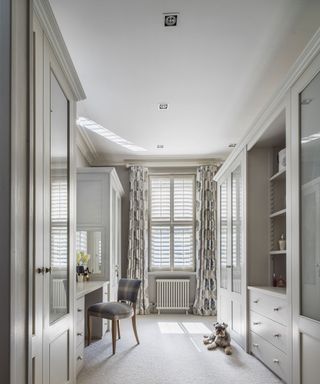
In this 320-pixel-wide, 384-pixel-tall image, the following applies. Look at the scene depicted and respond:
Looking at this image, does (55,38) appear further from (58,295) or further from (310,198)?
(310,198)

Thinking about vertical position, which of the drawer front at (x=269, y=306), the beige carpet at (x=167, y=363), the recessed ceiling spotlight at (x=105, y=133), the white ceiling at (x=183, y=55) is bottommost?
the beige carpet at (x=167, y=363)

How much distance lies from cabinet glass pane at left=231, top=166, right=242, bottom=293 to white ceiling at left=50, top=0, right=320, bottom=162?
2.84 ft

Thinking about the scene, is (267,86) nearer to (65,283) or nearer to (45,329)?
(65,283)

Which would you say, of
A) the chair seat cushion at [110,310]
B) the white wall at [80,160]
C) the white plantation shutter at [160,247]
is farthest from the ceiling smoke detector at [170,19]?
the white plantation shutter at [160,247]

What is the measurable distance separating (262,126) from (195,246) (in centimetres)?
398

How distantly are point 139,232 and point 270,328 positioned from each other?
4018mm

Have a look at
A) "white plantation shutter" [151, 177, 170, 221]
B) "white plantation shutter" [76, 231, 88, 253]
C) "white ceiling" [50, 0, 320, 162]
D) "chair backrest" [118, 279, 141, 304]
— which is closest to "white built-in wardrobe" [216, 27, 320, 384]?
"white ceiling" [50, 0, 320, 162]

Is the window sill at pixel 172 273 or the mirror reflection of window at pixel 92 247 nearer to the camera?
the mirror reflection of window at pixel 92 247

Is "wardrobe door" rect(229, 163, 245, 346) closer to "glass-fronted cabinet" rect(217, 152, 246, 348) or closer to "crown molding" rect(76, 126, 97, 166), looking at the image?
"glass-fronted cabinet" rect(217, 152, 246, 348)

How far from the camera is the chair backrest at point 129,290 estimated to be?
520 centimetres

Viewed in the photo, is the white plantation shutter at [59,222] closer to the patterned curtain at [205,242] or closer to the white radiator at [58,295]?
the white radiator at [58,295]

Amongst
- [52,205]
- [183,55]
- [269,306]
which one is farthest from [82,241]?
[52,205]

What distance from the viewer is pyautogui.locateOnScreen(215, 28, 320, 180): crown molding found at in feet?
8.05

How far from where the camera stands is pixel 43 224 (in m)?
2.25
